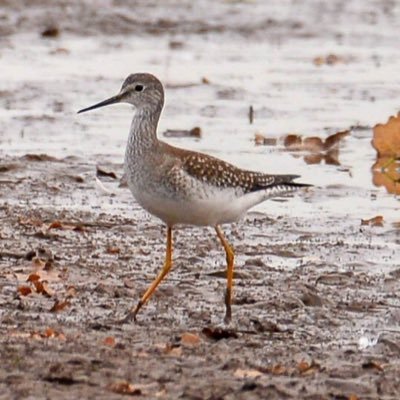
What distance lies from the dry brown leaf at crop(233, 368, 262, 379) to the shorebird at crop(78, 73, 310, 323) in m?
1.21

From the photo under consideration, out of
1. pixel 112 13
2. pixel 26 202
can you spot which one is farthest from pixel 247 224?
pixel 112 13

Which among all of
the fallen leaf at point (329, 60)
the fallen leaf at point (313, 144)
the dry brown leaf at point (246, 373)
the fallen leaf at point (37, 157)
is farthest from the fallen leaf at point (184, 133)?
the dry brown leaf at point (246, 373)

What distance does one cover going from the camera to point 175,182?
28.2ft

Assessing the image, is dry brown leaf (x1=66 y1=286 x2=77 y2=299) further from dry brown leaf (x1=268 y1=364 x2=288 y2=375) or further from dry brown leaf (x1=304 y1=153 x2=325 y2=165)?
dry brown leaf (x1=304 y1=153 x2=325 y2=165)

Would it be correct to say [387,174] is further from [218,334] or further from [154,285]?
[218,334]

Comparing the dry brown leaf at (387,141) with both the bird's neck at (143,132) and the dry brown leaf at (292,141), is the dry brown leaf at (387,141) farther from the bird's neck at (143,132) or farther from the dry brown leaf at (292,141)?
the bird's neck at (143,132)

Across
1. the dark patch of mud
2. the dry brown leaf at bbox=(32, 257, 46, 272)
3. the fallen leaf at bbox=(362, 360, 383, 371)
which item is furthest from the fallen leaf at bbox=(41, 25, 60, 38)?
the fallen leaf at bbox=(362, 360, 383, 371)

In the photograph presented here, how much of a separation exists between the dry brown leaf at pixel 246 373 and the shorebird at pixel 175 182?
47.8 inches

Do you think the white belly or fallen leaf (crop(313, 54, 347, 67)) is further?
fallen leaf (crop(313, 54, 347, 67))

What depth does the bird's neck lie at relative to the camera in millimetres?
8852

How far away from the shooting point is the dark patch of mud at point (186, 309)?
7156 millimetres

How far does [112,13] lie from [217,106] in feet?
20.1

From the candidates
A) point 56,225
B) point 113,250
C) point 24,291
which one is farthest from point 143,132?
point 56,225

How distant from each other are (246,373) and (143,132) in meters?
2.10
